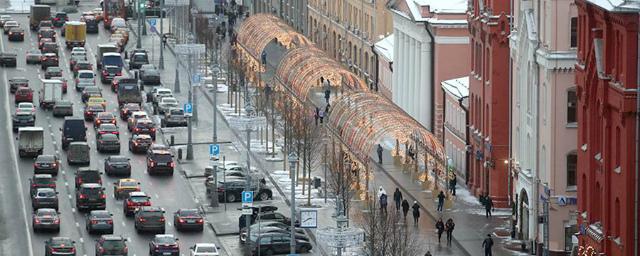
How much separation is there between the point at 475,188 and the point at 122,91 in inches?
1552

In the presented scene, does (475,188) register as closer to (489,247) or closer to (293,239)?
(489,247)

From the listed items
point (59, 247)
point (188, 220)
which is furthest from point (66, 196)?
point (59, 247)

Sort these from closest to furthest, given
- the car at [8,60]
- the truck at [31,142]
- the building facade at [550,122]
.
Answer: the building facade at [550,122], the truck at [31,142], the car at [8,60]

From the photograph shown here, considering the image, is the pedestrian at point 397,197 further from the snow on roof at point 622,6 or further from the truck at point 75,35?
the truck at point 75,35

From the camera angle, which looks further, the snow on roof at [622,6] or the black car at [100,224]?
the black car at [100,224]

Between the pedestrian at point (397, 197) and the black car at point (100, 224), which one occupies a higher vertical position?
the black car at point (100, 224)

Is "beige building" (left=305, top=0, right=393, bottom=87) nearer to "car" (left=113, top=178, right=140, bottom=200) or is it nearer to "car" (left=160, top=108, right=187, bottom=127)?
"car" (left=160, top=108, right=187, bottom=127)

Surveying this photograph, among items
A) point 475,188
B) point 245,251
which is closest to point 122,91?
point 475,188

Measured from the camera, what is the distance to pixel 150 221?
116875mm

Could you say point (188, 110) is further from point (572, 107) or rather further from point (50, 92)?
point (572, 107)

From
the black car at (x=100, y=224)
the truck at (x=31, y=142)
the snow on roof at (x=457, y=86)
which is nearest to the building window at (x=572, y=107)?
the black car at (x=100, y=224)

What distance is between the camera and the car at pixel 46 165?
438ft

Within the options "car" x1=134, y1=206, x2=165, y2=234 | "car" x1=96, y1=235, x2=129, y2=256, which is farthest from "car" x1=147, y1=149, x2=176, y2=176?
"car" x1=96, y1=235, x2=129, y2=256

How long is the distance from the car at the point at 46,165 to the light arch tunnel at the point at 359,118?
605 inches
